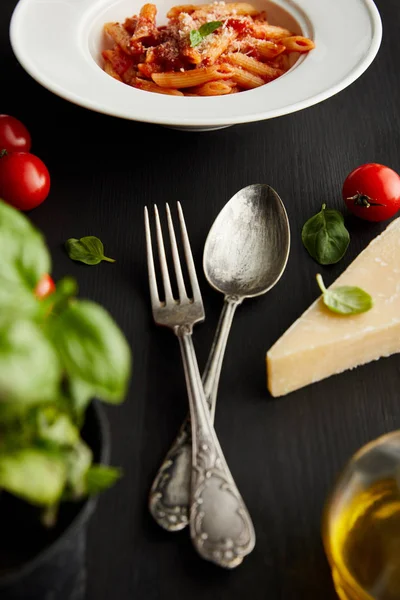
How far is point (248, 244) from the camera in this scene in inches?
55.1

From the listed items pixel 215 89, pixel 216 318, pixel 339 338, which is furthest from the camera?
pixel 215 89

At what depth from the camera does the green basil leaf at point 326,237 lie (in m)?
1.41

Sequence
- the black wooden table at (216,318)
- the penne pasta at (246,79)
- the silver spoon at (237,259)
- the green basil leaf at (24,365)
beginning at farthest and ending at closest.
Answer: the penne pasta at (246,79)
the silver spoon at (237,259)
the black wooden table at (216,318)
the green basil leaf at (24,365)

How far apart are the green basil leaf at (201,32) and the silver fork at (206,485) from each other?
736 millimetres

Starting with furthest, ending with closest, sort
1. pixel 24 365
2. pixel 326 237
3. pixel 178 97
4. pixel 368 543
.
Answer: pixel 178 97 < pixel 326 237 < pixel 368 543 < pixel 24 365

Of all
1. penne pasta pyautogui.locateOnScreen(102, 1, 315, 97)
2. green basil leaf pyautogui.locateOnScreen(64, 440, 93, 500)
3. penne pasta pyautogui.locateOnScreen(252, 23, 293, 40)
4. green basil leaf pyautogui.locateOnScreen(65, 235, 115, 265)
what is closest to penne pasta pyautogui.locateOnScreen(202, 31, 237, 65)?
penne pasta pyautogui.locateOnScreen(102, 1, 315, 97)

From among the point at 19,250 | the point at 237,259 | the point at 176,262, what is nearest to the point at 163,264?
the point at 176,262

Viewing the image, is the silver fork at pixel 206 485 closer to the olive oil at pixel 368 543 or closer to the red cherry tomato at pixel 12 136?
the olive oil at pixel 368 543

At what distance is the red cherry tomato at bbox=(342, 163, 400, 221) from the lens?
1.46 metres

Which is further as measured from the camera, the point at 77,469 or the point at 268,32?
the point at 268,32

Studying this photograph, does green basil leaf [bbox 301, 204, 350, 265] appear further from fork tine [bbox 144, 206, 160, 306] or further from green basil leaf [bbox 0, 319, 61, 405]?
green basil leaf [bbox 0, 319, 61, 405]

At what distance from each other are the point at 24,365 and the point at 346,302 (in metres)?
0.75

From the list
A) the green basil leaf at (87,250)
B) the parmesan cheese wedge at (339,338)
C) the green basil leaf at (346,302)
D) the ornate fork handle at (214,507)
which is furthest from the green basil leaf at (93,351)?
the green basil leaf at (87,250)

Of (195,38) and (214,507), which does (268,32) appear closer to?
(195,38)
